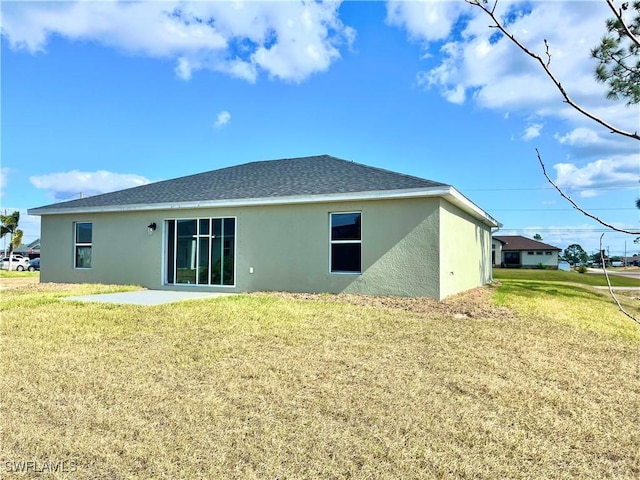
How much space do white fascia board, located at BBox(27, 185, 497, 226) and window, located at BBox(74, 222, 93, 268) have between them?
2.00 feet

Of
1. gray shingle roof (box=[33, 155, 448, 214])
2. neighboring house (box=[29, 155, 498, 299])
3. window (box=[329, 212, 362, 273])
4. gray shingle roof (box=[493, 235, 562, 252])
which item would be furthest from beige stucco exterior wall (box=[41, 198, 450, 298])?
gray shingle roof (box=[493, 235, 562, 252])

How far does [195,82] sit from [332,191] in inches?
299

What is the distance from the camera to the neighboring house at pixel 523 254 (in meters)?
51.7

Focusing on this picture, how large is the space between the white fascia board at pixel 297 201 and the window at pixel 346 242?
600mm

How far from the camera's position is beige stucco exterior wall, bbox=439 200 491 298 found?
1153 cm

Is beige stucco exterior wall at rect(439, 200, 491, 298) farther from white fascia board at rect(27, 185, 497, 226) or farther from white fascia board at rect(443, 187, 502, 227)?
white fascia board at rect(27, 185, 497, 226)

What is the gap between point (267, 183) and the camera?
47.0 feet

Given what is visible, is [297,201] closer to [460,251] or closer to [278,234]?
[278,234]

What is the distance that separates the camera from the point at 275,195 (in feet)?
41.0

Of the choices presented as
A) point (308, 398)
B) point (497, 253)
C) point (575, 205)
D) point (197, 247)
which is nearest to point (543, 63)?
point (575, 205)

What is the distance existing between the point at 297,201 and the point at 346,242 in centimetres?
182

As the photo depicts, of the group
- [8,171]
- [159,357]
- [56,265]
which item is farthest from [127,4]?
[8,171]

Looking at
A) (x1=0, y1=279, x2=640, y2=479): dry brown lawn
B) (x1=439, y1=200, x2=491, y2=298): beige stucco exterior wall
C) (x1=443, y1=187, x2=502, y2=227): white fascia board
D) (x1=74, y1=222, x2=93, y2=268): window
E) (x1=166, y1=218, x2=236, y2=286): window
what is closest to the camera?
(x1=0, y1=279, x2=640, y2=479): dry brown lawn

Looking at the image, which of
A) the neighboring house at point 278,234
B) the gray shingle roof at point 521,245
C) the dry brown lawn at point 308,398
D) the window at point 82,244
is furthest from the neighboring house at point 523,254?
the dry brown lawn at point 308,398
